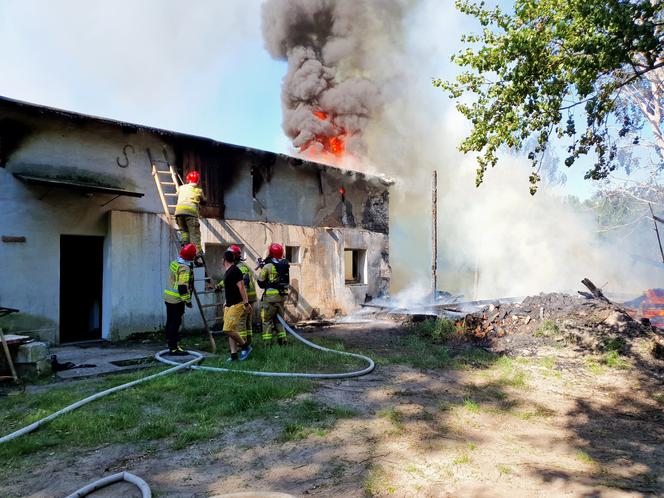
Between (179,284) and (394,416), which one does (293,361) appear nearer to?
(179,284)

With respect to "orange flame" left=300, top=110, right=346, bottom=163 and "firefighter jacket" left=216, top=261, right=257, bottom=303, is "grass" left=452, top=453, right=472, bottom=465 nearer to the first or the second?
"firefighter jacket" left=216, top=261, right=257, bottom=303

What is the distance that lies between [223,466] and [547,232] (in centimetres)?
2576

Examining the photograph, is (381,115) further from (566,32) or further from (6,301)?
(6,301)

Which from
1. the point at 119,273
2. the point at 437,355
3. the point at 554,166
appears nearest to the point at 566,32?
the point at 437,355

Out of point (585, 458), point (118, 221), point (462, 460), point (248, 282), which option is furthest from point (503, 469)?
point (118, 221)

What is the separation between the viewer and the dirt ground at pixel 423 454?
316cm

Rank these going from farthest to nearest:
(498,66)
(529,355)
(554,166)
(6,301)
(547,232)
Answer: (554,166), (547,232), (529,355), (6,301), (498,66)

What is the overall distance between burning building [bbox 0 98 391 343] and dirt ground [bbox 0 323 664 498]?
5.56 m

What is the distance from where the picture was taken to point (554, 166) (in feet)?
137

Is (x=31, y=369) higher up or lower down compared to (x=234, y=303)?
lower down

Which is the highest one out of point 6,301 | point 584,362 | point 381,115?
point 381,115

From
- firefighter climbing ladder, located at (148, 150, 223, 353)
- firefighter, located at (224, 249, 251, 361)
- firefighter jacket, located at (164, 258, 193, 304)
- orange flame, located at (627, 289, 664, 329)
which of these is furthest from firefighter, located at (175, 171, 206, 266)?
orange flame, located at (627, 289, 664, 329)

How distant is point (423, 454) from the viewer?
3.71 m

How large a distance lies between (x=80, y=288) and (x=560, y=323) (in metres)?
11.1
